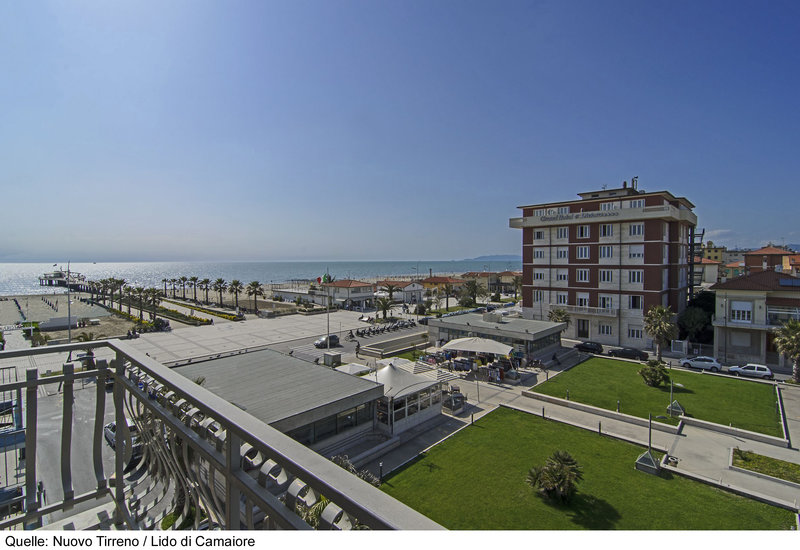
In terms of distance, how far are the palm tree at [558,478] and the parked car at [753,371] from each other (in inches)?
863

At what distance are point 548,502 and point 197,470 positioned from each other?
12581 mm

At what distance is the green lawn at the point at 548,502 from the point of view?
11492mm

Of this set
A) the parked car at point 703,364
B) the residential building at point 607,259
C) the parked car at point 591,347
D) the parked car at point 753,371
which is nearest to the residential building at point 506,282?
the residential building at point 607,259

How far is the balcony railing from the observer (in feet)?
5.89

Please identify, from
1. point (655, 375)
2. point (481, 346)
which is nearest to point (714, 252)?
point (655, 375)

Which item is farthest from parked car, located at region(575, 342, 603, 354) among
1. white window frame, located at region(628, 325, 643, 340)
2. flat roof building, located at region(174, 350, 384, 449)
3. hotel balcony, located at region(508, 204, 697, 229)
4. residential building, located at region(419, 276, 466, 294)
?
residential building, located at region(419, 276, 466, 294)

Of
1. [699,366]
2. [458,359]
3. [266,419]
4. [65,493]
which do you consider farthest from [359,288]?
[65,493]

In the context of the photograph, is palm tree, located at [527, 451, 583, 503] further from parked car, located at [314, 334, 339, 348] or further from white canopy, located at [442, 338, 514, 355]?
parked car, located at [314, 334, 339, 348]

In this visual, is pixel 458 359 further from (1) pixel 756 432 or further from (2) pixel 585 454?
(1) pixel 756 432

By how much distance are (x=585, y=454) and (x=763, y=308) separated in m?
24.1

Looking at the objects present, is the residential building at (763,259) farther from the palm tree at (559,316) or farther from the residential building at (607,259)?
the palm tree at (559,316)

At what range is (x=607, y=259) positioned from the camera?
36438 mm

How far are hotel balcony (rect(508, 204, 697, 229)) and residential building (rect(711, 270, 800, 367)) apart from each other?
24.1ft

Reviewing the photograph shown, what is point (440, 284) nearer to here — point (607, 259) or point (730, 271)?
point (607, 259)
